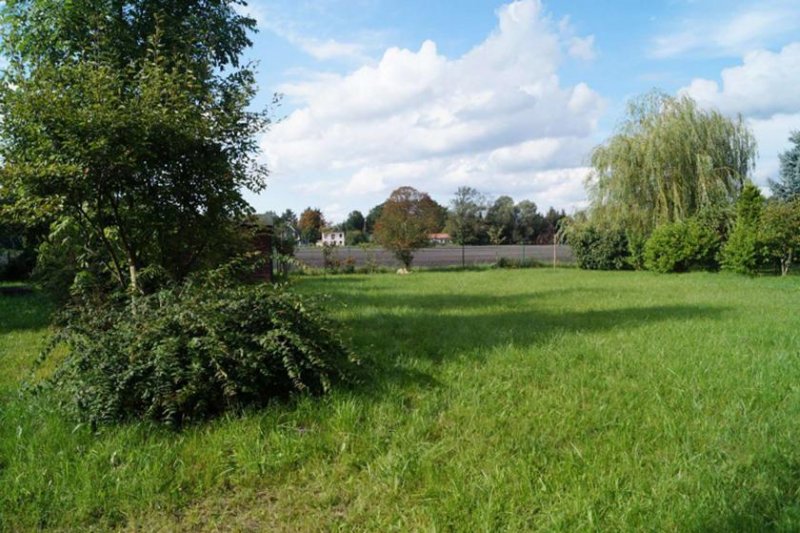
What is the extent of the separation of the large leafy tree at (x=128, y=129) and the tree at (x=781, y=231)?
15.3m

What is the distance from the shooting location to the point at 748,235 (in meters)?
14.9

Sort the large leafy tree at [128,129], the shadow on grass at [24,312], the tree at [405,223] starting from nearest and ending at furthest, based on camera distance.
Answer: the large leafy tree at [128,129]
the shadow on grass at [24,312]
the tree at [405,223]

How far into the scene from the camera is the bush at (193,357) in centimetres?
302

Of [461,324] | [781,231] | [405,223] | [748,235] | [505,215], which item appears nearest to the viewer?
[461,324]

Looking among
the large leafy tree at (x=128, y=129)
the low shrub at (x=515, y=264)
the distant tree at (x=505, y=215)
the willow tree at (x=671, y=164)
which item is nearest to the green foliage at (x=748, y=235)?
the willow tree at (x=671, y=164)

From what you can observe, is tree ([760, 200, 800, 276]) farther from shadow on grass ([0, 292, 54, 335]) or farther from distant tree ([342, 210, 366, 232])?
distant tree ([342, 210, 366, 232])

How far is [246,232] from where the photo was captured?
555 cm

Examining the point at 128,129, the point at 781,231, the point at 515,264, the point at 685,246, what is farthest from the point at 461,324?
the point at 515,264

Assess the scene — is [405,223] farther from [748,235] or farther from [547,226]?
[547,226]

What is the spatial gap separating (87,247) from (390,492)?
406 cm

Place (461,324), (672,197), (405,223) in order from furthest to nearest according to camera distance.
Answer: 1. (405,223)
2. (672,197)
3. (461,324)

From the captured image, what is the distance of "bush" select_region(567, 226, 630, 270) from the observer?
65.8ft

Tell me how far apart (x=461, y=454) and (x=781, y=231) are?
16.2 m

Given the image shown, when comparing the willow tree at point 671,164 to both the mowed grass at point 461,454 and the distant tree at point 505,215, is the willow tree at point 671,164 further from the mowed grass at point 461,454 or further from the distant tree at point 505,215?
the distant tree at point 505,215
